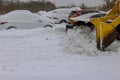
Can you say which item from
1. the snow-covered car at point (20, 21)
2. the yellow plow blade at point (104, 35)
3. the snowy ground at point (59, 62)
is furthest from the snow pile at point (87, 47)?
the snow-covered car at point (20, 21)

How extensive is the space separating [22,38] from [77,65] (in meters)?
8.60

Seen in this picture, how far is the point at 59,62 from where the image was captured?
36.0 ft

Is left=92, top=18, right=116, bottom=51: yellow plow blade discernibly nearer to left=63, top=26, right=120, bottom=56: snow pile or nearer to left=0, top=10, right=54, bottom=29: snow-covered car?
left=63, top=26, right=120, bottom=56: snow pile

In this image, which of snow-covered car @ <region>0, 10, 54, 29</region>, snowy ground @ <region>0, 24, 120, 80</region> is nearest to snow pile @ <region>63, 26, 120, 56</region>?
snowy ground @ <region>0, 24, 120, 80</region>

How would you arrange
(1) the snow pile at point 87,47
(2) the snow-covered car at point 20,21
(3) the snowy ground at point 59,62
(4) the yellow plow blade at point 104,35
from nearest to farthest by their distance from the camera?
(3) the snowy ground at point 59,62 < (1) the snow pile at point 87,47 < (4) the yellow plow blade at point 104,35 < (2) the snow-covered car at point 20,21

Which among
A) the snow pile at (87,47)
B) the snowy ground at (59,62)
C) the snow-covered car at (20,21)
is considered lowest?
the snowy ground at (59,62)

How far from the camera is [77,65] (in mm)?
10445

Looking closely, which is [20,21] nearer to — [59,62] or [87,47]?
[87,47]

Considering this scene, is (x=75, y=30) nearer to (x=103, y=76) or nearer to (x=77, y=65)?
(x=77, y=65)

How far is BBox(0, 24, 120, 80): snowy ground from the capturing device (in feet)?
30.1

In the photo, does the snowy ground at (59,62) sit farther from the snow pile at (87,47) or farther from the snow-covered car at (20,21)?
the snow-covered car at (20,21)

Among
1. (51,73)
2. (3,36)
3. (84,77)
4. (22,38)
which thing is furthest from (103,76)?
(3,36)

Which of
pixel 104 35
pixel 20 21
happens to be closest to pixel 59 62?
pixel 104 35

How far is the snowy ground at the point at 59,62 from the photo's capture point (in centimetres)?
916
